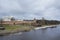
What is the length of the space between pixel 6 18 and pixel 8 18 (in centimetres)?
197

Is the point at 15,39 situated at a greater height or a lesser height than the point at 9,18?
lesser

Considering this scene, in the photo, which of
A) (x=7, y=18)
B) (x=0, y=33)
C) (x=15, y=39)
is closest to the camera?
(x=15, y=39)

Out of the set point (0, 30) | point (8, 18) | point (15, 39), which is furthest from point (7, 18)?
point (15, 39)

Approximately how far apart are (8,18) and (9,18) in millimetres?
1087

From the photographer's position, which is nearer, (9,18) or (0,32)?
(0,32)

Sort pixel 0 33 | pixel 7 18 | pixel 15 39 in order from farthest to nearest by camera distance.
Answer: pixel 7 18
pixel 0 33
pixel 15 39

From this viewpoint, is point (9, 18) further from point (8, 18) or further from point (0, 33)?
point (0, 33)

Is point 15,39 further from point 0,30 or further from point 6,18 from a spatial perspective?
point 6,18

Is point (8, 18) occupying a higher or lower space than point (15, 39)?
higher

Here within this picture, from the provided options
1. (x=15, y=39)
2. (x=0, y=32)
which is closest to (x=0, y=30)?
(x=0, y=32)

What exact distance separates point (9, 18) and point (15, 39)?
87.8 m

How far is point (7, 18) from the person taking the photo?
449ft

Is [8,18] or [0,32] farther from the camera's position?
[8,18]

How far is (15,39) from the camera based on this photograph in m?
51.4
